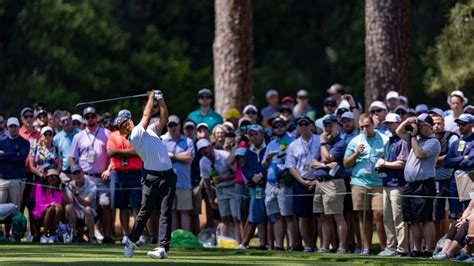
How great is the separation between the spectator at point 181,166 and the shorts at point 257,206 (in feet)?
4.27

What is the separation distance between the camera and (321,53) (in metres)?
47.5

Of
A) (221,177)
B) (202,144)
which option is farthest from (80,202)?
(221,177)

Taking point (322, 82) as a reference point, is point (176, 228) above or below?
below

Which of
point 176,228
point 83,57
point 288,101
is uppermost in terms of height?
point 83,57

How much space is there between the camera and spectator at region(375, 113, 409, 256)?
2306 centimetres

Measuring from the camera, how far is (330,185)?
2412cm

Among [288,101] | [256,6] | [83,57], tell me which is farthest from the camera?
[256,6]

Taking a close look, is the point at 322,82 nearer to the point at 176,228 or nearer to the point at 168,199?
the point at 176,228

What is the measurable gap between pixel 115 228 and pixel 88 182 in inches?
107

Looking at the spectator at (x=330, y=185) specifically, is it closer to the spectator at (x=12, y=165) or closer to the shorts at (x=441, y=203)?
the shorts at (x=441, y=203)

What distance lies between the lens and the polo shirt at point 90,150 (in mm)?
26734

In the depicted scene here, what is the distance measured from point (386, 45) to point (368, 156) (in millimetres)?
5632

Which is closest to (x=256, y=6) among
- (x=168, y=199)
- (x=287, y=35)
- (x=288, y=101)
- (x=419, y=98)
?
(x=287, y=35)

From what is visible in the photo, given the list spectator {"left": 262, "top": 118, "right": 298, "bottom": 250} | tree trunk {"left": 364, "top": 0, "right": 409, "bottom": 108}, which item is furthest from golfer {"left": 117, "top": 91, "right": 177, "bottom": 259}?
tree trunk {"left": 364, "top": 0, "right": 409, "bottom": 108}
